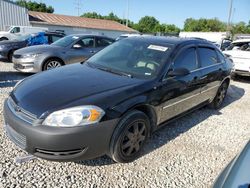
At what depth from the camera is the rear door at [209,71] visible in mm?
4617

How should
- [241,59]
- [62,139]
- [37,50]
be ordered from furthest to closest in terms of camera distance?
[241,59]
[37,50]
[62,139]

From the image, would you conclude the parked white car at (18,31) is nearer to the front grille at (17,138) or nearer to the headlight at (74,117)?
the front grille at (17,138)

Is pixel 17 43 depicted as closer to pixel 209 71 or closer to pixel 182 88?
pixel 209 71

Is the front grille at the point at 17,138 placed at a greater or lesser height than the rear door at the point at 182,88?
lesser

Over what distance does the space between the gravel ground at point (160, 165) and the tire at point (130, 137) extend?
15 cm

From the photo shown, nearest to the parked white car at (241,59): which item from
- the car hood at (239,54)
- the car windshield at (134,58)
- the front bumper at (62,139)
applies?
the car hood at (239,54)

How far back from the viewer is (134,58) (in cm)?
387

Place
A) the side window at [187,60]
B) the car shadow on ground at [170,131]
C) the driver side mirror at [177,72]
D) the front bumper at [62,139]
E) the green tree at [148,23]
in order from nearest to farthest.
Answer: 1. the front bumper at [62,139]
2. the car shadow on ground at [170,131]
3. the driver side mirror at [177,72]
4. the side window at [187,60]
5. the green tree at [148,23]

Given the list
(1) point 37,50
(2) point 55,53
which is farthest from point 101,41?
(1) point 37,50

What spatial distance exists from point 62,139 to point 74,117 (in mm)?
253

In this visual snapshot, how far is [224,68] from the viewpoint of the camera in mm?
5527

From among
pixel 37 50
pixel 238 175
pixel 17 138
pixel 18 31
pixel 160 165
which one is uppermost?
pixel 18 31

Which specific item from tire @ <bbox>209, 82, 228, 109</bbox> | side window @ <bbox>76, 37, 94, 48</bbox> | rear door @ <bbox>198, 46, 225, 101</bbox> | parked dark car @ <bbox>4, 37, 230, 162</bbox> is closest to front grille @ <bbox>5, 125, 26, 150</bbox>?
parked dark car @ <bbox>4, 37, 230, 162</bbox>

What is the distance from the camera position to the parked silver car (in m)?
7.14
